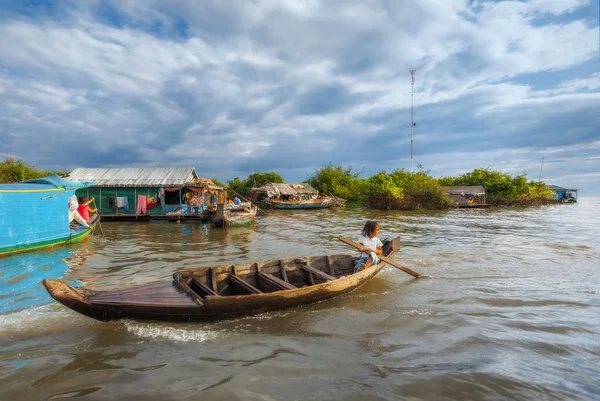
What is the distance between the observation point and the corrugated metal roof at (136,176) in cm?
2242

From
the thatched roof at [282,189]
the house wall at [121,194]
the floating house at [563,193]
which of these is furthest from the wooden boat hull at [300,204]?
the floating house at [563,193]

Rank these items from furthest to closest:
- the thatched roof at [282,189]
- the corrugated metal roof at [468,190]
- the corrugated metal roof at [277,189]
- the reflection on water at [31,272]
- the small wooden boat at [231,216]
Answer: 1. the corrugated metal roof at [468,190]
2. the thatched roof at [282,189]
3. the corrugated metal roof at [277,189]
4. the small wooden boat at [231,216]
5. the reflection on water at [31,272]

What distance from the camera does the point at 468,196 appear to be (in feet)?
134

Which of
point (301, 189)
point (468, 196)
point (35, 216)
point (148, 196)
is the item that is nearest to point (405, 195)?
point (468, 196)

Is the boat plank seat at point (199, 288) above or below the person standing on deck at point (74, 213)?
below

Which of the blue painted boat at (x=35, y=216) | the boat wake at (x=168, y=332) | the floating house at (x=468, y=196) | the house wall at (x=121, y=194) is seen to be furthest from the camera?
the floating house at (x=468, y=196)

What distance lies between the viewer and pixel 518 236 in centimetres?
1446

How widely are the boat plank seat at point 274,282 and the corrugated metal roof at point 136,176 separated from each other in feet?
57.9

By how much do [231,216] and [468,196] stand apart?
108ft

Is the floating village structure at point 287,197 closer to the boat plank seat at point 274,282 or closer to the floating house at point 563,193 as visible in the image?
the boat plank seat at point 274,282

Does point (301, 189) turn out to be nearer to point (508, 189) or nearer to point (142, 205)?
point (142, 205)

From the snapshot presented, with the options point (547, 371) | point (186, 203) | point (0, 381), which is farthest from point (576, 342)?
point (186, 203)

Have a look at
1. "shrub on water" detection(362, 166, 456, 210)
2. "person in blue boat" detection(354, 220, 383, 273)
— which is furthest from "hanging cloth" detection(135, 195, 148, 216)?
"shrub on water" detection(362, 166, 456, 210)

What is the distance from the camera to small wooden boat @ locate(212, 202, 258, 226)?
59.7 ft
